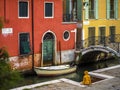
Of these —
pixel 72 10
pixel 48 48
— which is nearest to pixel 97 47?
pixel 48 48

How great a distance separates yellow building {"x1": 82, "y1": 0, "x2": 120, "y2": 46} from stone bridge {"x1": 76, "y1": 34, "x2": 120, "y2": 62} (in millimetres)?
566

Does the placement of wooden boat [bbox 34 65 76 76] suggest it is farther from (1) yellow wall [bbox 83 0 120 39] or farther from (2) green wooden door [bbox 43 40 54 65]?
(1) yellow wall [bbox 83 0 120 39]

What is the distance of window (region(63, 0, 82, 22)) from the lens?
98.4 feet

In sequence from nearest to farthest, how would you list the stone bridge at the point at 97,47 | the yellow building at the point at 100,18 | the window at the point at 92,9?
the stone bridge at the point at 97,47, the yellow building at the point at 100,18, the window at the point at 92,9

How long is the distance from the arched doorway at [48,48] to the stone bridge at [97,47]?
2.76 metres

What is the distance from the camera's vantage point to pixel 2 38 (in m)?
24.3

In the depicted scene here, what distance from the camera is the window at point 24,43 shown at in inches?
1015

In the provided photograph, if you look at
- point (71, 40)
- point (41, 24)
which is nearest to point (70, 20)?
point (71, 40)

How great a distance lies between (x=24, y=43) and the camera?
25922mm

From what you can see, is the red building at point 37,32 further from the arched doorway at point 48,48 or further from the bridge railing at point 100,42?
the bridge railing at point 100,42

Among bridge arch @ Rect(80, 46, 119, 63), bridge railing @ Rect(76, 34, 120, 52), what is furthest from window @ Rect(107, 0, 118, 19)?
bridge railing @ Rect(76, 34, 120, 52)

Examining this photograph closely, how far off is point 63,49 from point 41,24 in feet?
11.6

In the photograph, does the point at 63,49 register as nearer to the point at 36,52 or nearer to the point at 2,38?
the point at 36,52

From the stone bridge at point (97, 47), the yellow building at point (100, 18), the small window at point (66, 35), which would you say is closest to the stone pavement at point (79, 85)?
the stone bridge at point (97, 47)
